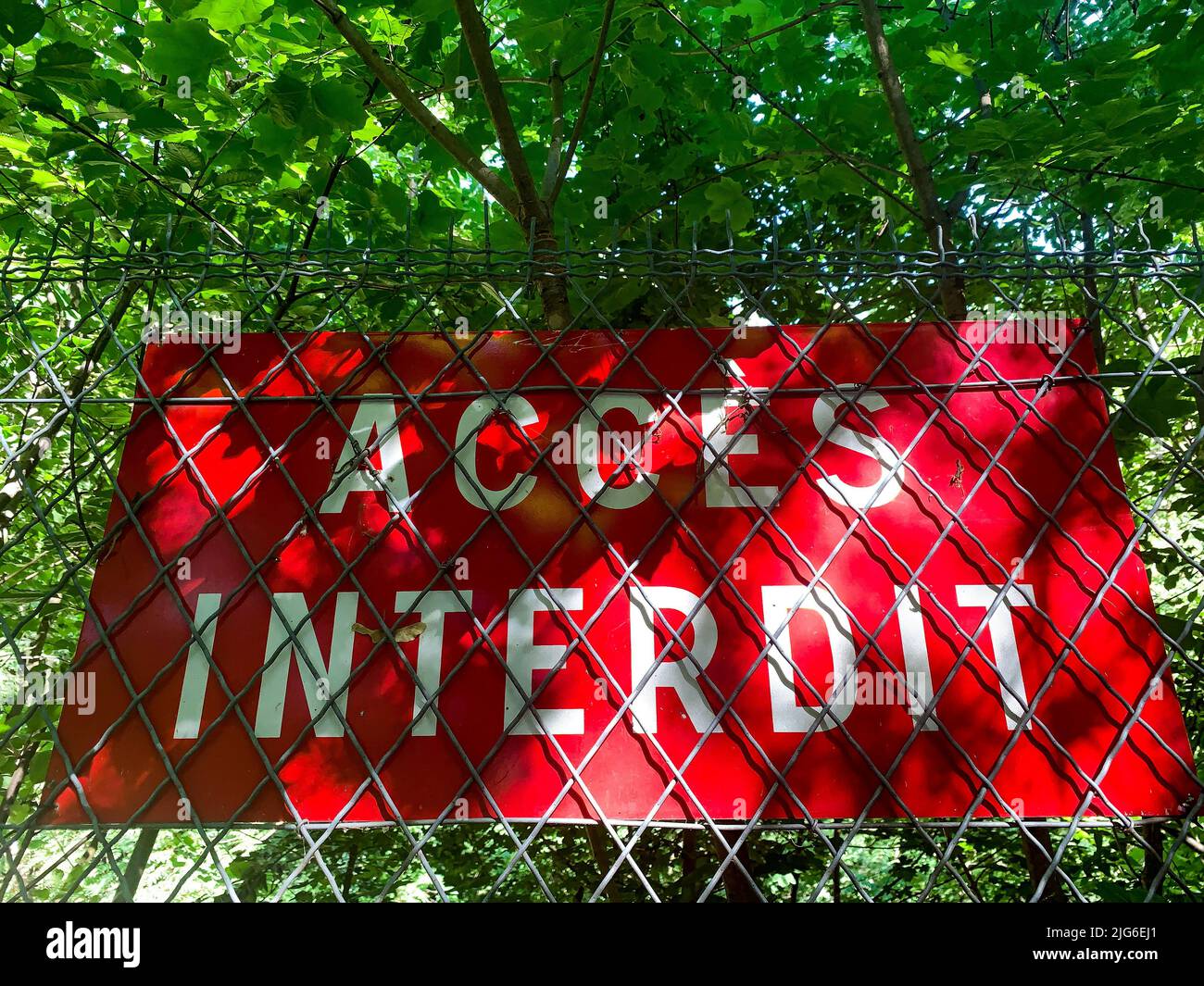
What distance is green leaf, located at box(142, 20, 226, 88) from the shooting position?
236 centimetres

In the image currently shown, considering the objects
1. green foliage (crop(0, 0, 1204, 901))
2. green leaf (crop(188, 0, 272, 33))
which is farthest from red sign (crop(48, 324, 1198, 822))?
green leaf (crop(188, 0, 272, 33))

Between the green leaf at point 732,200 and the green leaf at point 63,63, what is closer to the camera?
the green leaf at point 63,63

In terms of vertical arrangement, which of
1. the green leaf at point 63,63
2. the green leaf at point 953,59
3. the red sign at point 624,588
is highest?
the green leaf at point 953,59

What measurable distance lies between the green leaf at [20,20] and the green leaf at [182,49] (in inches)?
11.6

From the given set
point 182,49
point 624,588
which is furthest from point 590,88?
point 624,588

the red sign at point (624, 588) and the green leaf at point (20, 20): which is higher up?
the green leaf at point (20, 20)

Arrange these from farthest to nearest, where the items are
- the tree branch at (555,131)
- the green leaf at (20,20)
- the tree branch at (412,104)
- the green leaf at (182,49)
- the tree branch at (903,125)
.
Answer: the tree branch at (555,131), the tree branch at (903,125), the tree branch at (412,104), the green leaf at (182,49), the green leaf at (20,20)

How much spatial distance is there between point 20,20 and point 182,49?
1.38 ft

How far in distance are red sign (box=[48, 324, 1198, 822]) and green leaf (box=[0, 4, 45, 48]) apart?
43.8 inches

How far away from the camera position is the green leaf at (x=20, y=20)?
2.19 metres

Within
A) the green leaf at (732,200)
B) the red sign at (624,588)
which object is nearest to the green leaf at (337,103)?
the red sign at (624,588)

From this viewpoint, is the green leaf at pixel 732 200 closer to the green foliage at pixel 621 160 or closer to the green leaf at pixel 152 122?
the green foliage at pixel 621 160

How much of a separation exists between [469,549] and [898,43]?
3.05 m

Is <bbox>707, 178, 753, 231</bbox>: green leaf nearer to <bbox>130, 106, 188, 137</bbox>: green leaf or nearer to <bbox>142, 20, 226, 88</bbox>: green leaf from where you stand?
<bbox>142, 20, 226, 88</bbox>: green leaf
